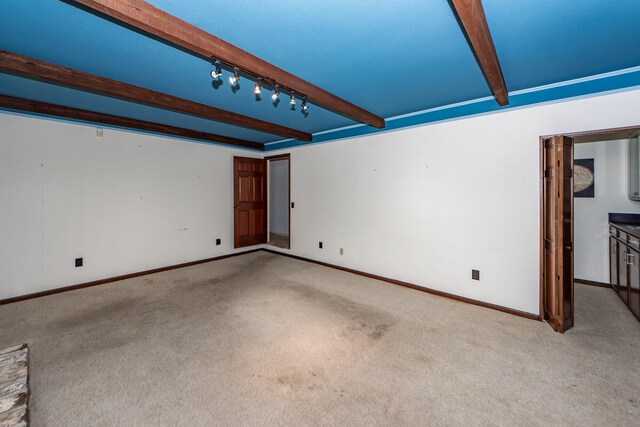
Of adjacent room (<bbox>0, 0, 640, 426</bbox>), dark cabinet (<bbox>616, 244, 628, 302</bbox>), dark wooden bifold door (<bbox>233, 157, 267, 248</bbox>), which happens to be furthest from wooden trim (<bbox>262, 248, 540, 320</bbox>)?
dark wooden bifold door (<bbox>233, 157, 267, 248</bbox>)

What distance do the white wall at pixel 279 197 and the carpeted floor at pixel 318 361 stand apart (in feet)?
15.0

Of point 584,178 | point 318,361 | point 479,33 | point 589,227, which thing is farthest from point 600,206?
point 318,361

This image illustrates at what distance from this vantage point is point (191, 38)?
1762 millimetres

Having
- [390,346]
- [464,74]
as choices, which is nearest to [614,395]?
[390,346]

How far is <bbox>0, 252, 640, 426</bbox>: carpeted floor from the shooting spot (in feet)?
5.34

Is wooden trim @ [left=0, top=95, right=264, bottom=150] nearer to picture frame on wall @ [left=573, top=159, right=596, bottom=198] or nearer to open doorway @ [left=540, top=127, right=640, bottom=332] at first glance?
open doorway @ [left=540, top=127, right=640, bottom=332]

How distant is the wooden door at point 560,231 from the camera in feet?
8.10

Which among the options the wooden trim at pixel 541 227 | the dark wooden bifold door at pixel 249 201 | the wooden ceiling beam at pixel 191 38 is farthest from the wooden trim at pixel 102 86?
the wooden trim at pixel 541 227

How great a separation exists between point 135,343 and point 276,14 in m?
2.82

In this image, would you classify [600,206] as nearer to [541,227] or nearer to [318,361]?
[541,227]

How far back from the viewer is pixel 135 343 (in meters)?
2.37

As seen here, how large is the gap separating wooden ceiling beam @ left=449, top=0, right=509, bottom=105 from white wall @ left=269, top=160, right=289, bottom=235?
6.09 metres

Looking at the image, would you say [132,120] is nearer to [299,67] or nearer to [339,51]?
[299,67]

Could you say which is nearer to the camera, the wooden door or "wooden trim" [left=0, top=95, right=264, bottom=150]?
the wooden door
